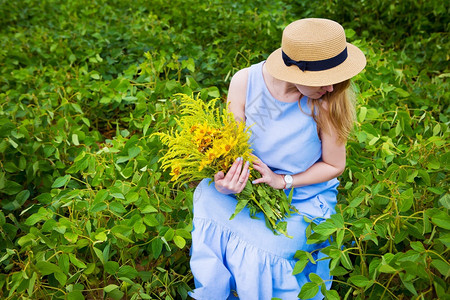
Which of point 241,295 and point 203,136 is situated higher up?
point 203,136

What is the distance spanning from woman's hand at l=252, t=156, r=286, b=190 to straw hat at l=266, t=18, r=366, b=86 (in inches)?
14.2

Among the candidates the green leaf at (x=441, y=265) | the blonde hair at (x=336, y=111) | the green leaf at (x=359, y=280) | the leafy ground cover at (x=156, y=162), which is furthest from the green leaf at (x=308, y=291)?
the blonde hair at (x=336, y=111)

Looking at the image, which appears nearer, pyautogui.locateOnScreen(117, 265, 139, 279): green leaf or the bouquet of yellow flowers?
the bouquet of yellow flowers

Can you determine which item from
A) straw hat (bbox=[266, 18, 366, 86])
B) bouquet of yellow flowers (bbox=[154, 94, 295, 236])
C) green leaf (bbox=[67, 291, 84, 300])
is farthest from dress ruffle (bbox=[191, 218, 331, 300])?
straw hat (bbox=[266, 18, 366, 86])

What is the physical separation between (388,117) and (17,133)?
7.03ft

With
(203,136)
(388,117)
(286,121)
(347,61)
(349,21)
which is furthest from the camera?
(349,21)

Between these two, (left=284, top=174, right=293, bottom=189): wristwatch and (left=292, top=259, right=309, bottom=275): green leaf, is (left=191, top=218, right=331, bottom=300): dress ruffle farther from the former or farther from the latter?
(left=284, top=174, right=293, bottom=189): wristwatch

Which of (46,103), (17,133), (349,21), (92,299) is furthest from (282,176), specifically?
(349,21)

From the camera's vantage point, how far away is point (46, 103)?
2.63 m

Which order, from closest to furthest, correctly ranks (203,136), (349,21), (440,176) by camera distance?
(203,136) → (440,176) → (349,21)

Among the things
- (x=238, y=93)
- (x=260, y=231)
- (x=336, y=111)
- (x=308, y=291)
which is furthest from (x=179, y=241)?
(x=336, y=111)

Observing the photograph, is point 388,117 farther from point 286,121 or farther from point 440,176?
point 286,121

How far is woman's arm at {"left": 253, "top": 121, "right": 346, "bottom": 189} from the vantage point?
1.72 m

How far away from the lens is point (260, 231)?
1653 mm
